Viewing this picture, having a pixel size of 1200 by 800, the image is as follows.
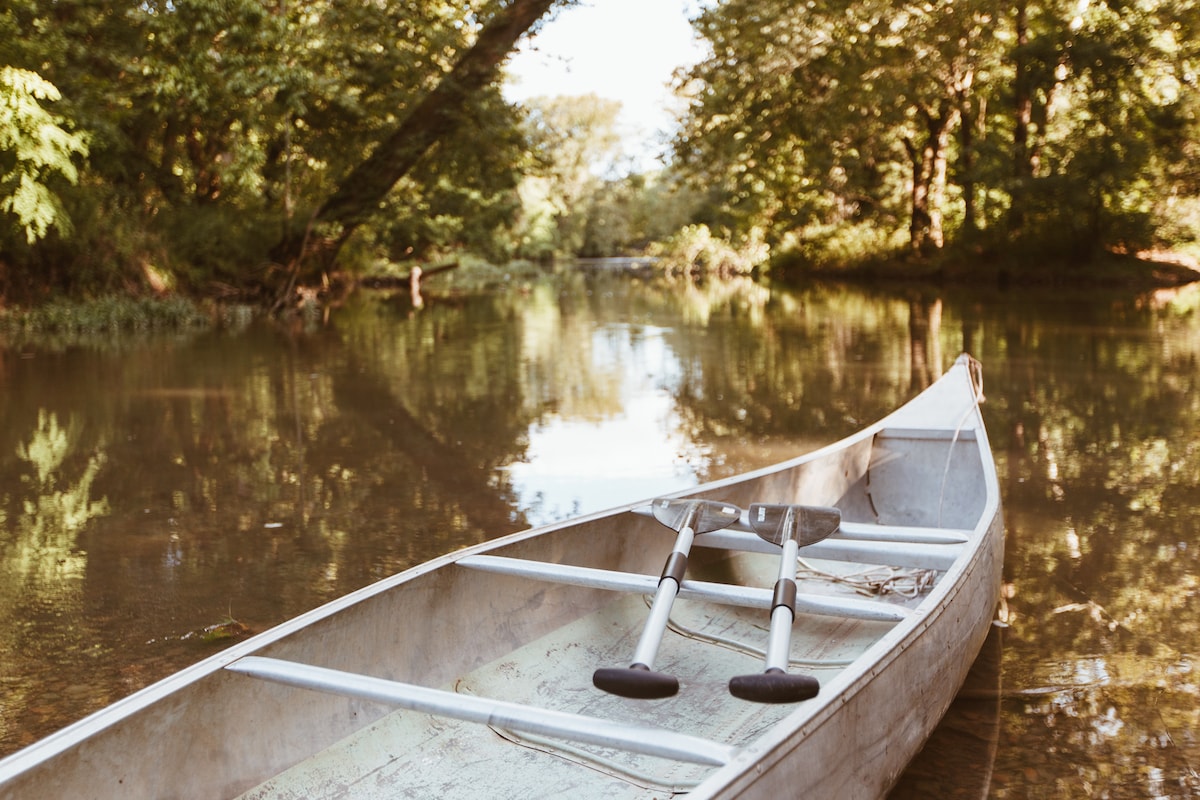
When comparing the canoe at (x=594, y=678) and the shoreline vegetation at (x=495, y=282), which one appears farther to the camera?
the shoreline vegetation at (x=495, y=282)

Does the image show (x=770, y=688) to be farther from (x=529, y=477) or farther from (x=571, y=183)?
(x=571, y=183)

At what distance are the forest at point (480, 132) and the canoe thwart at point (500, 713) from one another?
40.8 ft

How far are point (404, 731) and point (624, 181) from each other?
72846mm

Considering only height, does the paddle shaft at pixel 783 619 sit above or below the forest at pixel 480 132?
below

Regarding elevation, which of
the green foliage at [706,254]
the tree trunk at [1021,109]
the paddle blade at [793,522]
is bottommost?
the paddle blade at [793,522]

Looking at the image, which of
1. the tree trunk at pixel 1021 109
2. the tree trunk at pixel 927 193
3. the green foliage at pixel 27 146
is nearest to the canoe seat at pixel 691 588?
the green foliage at pixel 27 146

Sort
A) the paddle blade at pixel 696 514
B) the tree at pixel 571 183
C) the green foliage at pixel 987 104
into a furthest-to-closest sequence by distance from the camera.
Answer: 1. the tree at pixel 571 183
2. the green foliage at pixel 987 104
3. the paddle blade at pixel 696 514

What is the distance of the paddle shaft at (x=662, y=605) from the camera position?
2456mm

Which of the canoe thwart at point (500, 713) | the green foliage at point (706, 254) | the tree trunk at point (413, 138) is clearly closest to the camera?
the canoe thwart at point (500, 713)

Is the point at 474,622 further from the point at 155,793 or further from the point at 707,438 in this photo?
the point at 707,438

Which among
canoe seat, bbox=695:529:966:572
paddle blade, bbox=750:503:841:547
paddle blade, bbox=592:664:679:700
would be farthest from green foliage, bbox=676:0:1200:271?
paddle blade, bbox=592:664:679:700

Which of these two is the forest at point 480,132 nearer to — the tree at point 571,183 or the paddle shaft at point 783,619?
the paddle shaft at point 783,619

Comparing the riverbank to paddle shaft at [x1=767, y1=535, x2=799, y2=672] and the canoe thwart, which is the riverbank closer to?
paddle shaft at [x1=767, y1=535, x2=799, y2=672]

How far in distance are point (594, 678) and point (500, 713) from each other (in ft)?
0.70
